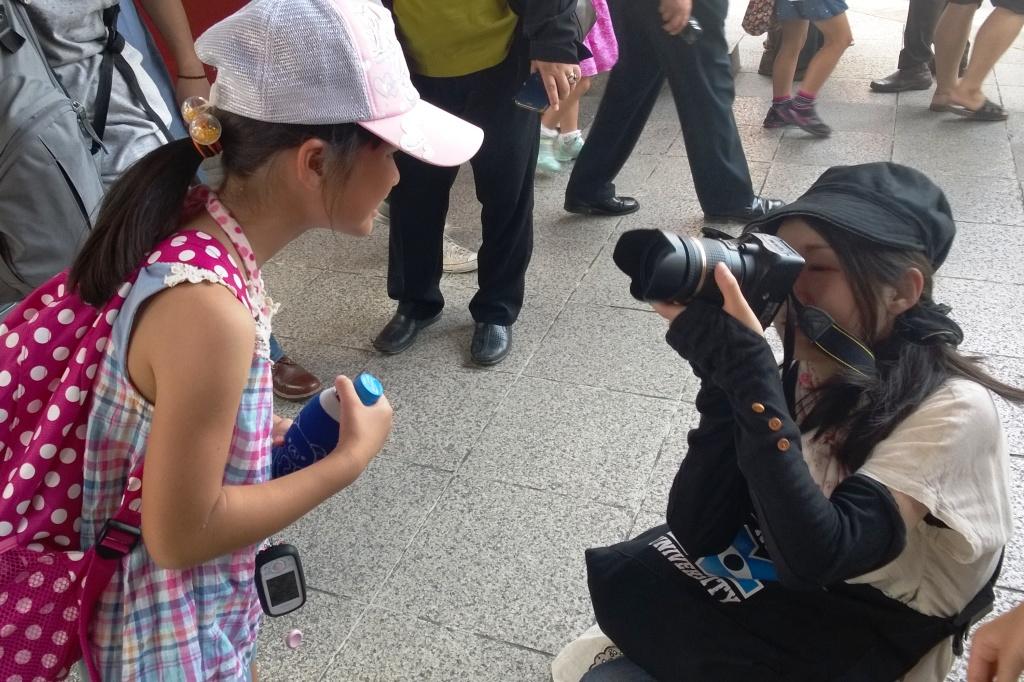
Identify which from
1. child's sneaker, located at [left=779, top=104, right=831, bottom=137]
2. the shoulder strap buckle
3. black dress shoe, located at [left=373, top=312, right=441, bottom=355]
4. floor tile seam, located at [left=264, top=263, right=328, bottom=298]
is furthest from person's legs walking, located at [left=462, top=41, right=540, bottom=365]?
child's sneaker, located at [left=779, top=104, right=831, bottom=137]

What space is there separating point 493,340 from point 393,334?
36 centimetres

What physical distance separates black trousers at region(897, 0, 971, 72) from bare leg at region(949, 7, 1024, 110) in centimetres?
51

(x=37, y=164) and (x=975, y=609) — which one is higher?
(x=37, y=164)

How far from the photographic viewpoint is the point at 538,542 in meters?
2.25

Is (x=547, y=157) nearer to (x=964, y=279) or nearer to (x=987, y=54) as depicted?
(x=964, y=279)

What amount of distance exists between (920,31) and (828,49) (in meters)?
0.99

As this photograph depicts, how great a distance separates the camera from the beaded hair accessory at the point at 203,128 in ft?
4.08

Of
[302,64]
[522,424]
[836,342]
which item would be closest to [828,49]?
[522,424]

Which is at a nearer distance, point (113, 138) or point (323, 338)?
point (113, 138)

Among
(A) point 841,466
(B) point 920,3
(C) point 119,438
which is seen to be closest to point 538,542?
(A) point 841,466

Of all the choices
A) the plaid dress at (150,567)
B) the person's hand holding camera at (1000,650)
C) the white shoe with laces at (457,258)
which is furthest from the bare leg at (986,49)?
the plaid dress at (150,567)

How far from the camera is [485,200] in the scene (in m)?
2.97

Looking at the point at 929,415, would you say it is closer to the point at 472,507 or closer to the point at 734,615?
the point at 734,615

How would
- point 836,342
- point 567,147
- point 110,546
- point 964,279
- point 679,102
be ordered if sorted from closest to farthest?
point 110,546, point 836,342, point 964,279, point 679,102, point 567,147
